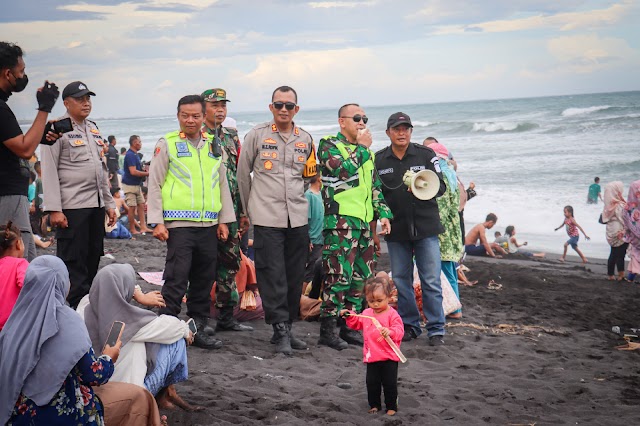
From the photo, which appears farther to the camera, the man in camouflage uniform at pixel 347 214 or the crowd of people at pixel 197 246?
the man in camouflage uniform at pixel 347 214

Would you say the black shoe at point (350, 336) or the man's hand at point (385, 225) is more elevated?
the man's hand at point (385, 225)

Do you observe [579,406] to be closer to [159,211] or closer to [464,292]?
[159,211]

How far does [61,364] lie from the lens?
11.1ft

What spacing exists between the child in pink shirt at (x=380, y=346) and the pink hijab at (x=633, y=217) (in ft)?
24.4

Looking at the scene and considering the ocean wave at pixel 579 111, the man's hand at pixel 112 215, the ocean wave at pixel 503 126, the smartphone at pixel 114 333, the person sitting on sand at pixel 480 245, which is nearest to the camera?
the smartphone at pixel 114 333

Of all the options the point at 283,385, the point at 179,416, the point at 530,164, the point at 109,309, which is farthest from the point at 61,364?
the point at 530,164

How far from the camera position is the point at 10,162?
468 cm

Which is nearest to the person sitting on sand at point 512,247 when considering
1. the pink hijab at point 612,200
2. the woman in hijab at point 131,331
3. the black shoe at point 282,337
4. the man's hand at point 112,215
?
the pink hijab at point 612,200

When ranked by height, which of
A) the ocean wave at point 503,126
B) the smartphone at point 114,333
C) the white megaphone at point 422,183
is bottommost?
the smartphone at point 114,333

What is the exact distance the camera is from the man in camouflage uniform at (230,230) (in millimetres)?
6574

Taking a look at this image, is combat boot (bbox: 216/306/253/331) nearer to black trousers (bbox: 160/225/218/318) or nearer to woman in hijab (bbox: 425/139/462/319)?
black trousers (bbox: 160/225/218/318)

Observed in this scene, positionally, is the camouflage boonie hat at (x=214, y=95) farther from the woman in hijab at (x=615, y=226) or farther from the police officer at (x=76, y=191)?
the woman in hijab at (x=615, y=226)

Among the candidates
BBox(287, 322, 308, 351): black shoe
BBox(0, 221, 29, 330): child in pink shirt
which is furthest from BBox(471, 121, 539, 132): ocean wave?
BBox(0, 221, 29, 330): child in pink shirt

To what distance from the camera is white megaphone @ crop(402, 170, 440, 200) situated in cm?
657
